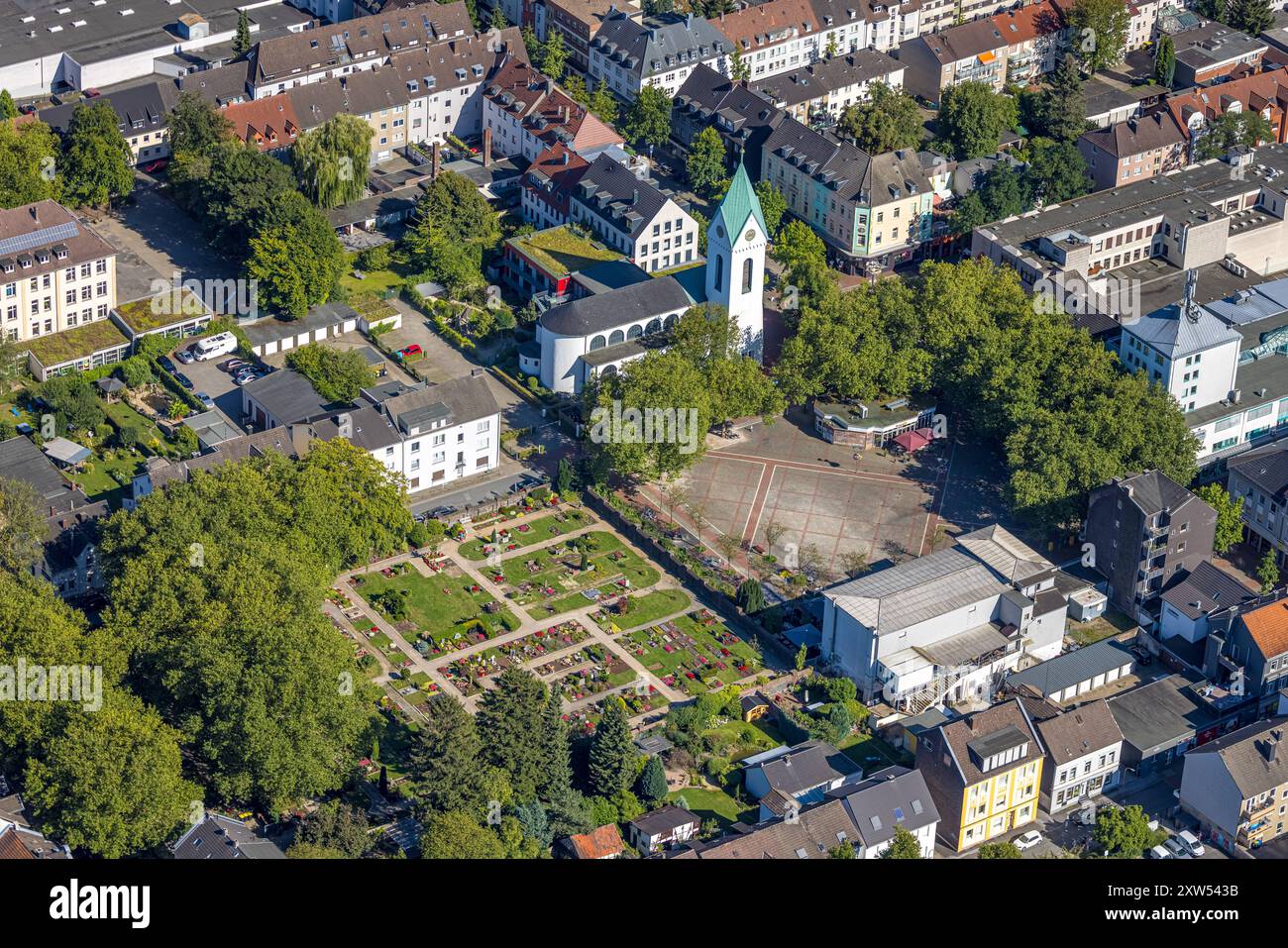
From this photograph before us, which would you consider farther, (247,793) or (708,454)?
(708,454)

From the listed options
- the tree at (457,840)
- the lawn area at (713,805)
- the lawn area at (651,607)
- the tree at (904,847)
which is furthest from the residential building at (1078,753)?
the tree at (457,840)

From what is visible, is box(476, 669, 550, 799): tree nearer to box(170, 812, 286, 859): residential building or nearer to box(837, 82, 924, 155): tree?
box(170, 812, 286, 859): residential building

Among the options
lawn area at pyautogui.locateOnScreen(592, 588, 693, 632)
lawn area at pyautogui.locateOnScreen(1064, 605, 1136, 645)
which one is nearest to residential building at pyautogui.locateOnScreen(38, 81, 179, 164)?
lawn area at pyautogui.locateOnScreen(592, 588, 693, 632)

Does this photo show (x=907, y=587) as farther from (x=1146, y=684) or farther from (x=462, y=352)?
(x=462, y=352)

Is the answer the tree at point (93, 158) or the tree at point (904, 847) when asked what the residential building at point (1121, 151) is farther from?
the tree at point (904, 847)

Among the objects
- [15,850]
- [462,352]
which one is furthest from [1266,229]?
[15,850]

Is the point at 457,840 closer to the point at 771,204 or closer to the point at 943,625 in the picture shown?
the point at 943,625
